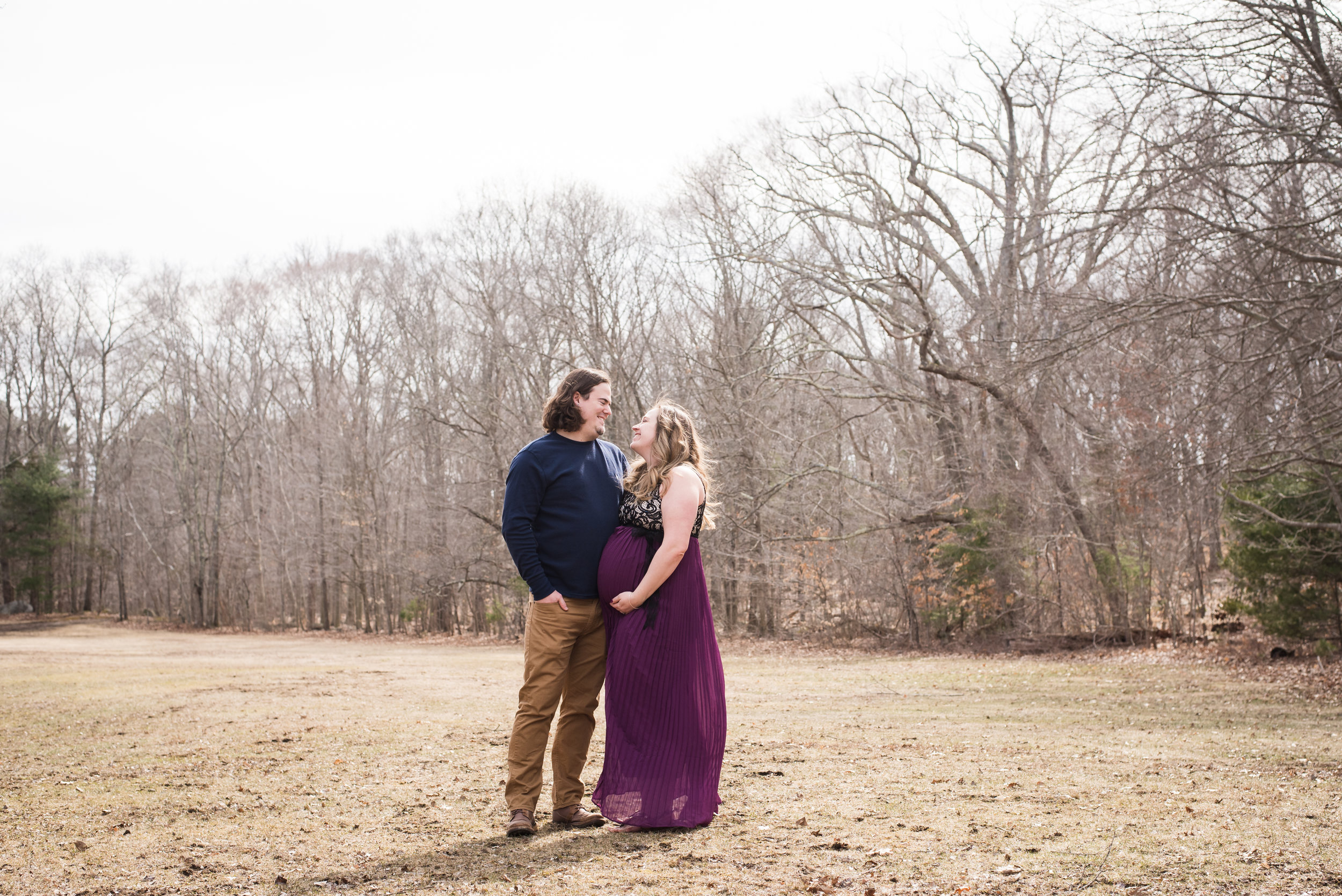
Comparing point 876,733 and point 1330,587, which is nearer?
point 876,733

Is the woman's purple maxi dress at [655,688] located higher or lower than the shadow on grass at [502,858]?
higher

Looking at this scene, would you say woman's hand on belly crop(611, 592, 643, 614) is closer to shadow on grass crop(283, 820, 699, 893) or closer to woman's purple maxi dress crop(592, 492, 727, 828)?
woman's purple maxi dress crop(592, 492, 727, 828)

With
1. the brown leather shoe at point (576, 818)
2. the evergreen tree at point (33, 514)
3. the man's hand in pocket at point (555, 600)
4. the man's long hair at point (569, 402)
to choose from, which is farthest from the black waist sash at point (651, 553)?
the evergreen tree at point (33, 514)

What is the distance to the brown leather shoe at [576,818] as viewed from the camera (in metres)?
4.34

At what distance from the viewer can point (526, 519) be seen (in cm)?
436

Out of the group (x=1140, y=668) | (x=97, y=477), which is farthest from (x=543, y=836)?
(x=97, y=477)

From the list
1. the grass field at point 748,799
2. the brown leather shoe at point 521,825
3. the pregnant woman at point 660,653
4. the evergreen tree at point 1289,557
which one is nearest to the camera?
the grass field at point 748,799

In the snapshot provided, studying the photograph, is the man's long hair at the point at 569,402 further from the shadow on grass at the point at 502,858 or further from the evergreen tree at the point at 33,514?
the evergreen tree at the point at 33,514

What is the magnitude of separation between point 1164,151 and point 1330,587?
6.45m

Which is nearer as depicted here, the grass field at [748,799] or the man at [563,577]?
the grass field at [748,799]

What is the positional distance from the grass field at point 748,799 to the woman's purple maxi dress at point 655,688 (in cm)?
20

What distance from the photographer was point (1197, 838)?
377 cm

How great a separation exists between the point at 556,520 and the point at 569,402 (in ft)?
1.66

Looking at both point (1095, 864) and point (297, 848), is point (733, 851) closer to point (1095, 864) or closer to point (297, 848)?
point (1095, 864)
